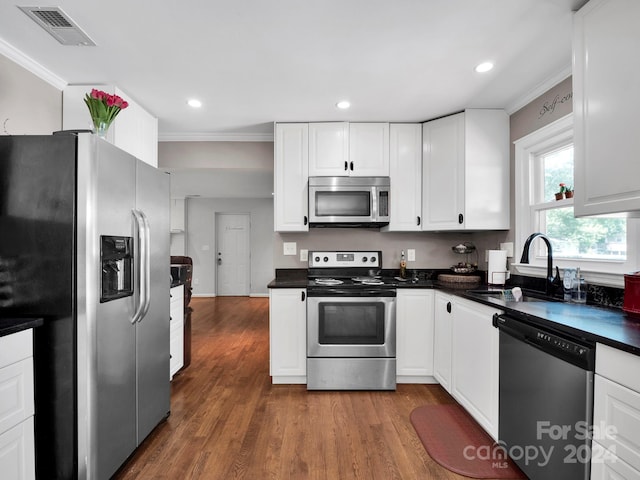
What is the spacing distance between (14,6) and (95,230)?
3.99 ft

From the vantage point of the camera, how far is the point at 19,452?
4.42 ft

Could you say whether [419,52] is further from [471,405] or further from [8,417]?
[8,417]

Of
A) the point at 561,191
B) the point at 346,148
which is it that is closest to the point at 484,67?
the point at 561,191

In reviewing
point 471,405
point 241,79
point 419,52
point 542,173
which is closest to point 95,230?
point 241,79

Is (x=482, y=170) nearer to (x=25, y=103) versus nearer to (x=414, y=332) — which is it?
(x=414, y=332)

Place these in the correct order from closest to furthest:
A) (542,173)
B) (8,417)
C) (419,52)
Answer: (8,417), (419,52), (542,173)

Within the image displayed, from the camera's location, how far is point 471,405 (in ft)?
7.20

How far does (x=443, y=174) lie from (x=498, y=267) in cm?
93

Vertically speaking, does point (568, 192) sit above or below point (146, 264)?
above

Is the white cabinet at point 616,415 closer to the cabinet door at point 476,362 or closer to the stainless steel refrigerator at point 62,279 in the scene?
the cabinet door at point 476,362

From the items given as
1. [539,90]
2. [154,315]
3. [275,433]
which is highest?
[539,90]

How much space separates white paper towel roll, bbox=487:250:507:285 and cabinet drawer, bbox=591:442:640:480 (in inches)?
65.1

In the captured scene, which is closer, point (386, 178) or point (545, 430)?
point (545, 430)

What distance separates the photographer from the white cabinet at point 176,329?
282 cm
